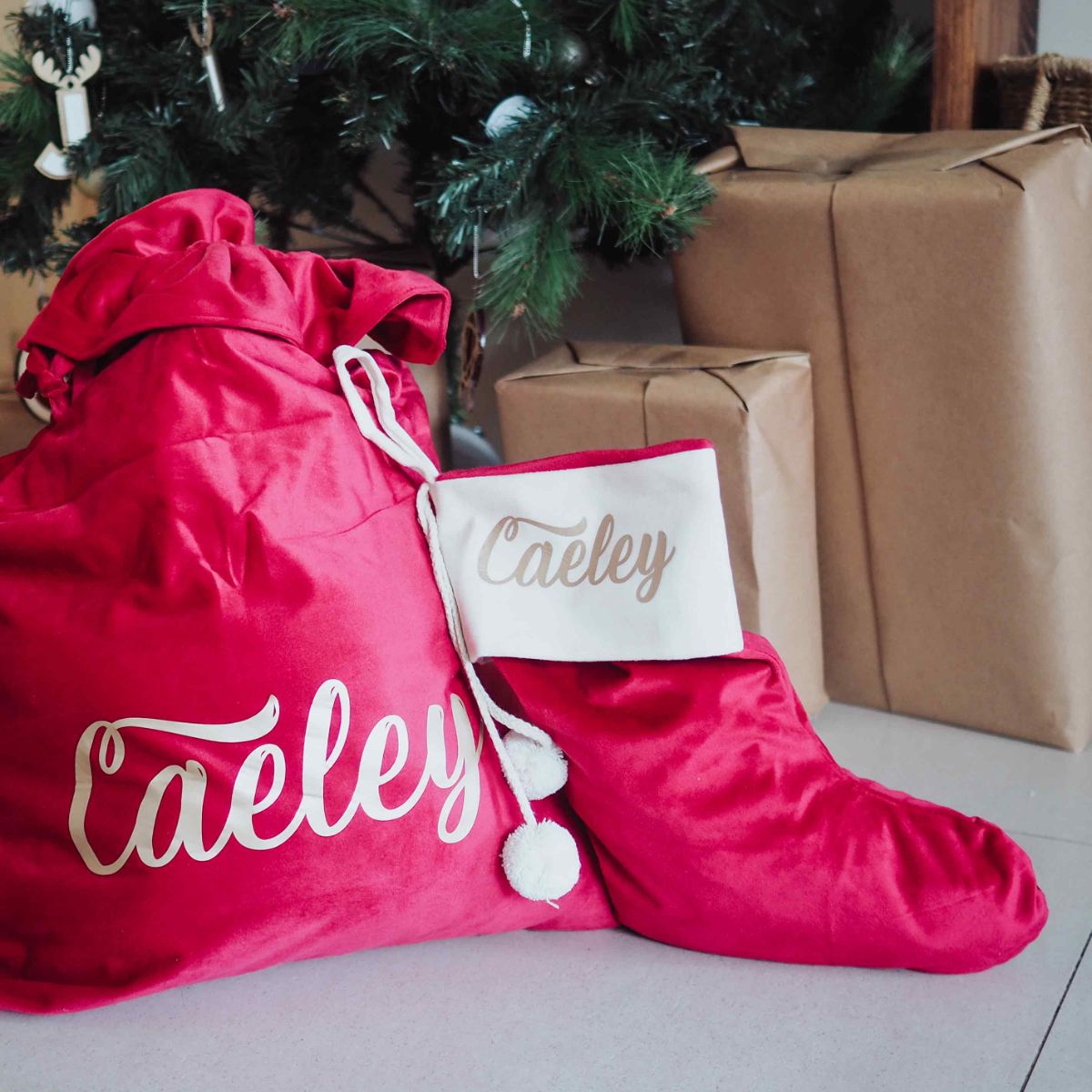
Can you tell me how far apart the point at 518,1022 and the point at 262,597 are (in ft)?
0.89

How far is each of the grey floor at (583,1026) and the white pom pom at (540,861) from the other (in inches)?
2.2

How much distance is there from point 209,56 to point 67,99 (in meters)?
0.13

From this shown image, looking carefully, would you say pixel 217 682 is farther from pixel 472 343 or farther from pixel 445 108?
pixel 445 108

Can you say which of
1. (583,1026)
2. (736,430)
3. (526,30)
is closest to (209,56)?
(526,30)

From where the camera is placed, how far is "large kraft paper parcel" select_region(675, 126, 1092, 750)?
777mm

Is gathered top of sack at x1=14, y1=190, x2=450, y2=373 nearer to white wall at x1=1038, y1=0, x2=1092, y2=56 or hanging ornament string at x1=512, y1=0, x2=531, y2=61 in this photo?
hanging ornament string at x1=512, y1=0, x2=531, y2=61

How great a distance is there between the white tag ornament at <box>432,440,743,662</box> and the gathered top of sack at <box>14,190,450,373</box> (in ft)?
0.40

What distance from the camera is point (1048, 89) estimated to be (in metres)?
0.89

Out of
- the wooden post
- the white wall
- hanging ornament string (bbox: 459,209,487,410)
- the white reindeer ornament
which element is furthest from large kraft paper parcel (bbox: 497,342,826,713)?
the white wall

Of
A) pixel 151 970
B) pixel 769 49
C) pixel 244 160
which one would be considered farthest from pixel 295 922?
pixel 769 49

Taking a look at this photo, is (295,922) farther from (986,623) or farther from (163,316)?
(986,623)

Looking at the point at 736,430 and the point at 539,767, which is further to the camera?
the point at 736,430

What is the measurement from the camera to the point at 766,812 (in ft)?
2.11

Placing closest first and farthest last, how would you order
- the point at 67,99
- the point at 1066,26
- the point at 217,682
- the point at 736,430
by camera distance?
the point at 217,682
the point at 736,430
the point at 67,99
the point at 1066,26
